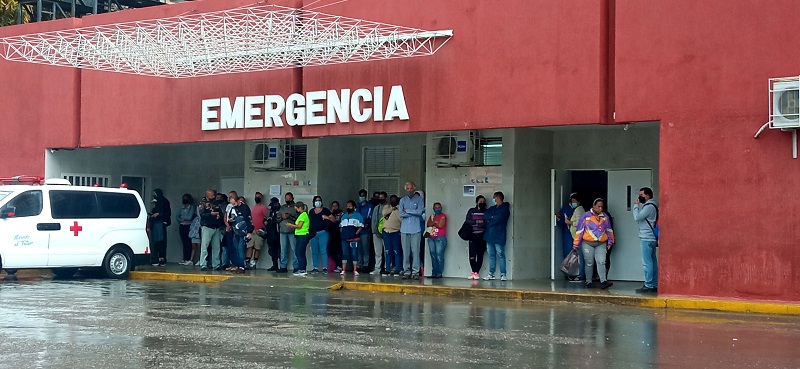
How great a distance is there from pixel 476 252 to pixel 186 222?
330 inches

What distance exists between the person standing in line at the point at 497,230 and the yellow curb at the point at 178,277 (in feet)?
17.8

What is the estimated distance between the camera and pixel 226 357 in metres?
10.4

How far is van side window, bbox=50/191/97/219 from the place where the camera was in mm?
21531

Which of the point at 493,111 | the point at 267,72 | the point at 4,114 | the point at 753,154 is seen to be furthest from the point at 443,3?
the point at 4,114

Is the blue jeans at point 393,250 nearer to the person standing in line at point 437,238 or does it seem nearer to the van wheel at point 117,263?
the person standing in line at point 437,238

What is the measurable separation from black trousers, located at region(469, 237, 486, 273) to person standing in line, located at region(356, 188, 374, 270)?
2.81 meters

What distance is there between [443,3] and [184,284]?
7.46 metres

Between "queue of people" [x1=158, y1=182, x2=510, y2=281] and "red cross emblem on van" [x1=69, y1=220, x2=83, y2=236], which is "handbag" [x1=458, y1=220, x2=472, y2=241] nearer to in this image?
"queue of people" [x1=158, y1=182, x2=510, y2=281]

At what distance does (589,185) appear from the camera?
22.1m

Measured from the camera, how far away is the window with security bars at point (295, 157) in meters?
25.0

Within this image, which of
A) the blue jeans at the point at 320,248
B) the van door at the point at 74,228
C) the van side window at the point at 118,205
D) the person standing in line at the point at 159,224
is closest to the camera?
the van door at the point at 74,228

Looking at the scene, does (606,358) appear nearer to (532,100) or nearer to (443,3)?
(532,100)

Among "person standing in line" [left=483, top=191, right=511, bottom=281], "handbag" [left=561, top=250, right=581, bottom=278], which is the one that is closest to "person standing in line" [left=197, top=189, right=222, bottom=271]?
"person standing in line" [left=483, top=191, right=511, bottom=281]

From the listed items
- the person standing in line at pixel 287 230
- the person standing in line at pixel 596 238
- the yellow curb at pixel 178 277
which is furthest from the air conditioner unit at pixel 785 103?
the yellow curb at pixel 178 277
